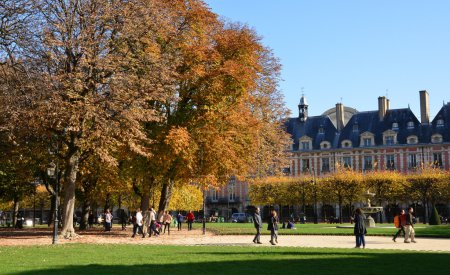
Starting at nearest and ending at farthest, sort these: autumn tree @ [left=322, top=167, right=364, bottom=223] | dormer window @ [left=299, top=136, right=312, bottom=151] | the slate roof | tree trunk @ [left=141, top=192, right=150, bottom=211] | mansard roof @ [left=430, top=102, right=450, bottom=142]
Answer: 1. tree trunk @ [left=141, top=192, right=150, bottom=211]
2. autumn tree @ [left=322, top=167, right=364, bottom=223]
3. mansard roof @ [left=430, top=102, right=450, bottom=142]
4. the slate roof
5. dormer window @ [left=299, top=136, right=312, bottom=151]

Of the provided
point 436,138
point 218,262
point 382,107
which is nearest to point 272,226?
point 218,262

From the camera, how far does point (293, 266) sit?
47.8 ft

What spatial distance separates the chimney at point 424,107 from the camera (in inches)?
2945

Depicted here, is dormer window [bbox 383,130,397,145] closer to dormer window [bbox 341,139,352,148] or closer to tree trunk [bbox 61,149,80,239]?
dormer window [bbox 341,139,352,148]

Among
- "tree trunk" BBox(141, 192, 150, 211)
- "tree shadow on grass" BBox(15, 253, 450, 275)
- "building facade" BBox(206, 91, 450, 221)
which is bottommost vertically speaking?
"tree shadow on grass" BBox(15, 253, 450, 275)

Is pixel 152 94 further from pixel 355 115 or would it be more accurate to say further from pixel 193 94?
pixel 355 115

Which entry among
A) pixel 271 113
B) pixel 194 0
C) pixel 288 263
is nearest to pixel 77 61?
pixel 194 0

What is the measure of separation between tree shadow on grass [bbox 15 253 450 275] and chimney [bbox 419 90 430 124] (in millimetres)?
61158

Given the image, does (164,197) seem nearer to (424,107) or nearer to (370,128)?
(370,128)

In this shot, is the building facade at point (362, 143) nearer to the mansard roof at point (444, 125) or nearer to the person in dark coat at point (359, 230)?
the mansard roof at point (444, 125)

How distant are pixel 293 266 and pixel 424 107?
219ft

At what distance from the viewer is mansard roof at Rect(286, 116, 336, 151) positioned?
82812 mm

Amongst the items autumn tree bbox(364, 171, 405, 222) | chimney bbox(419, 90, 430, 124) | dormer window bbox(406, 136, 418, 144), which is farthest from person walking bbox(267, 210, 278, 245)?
chimney bbox(419, 90, 430, 124)

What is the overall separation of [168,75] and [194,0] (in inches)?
287
